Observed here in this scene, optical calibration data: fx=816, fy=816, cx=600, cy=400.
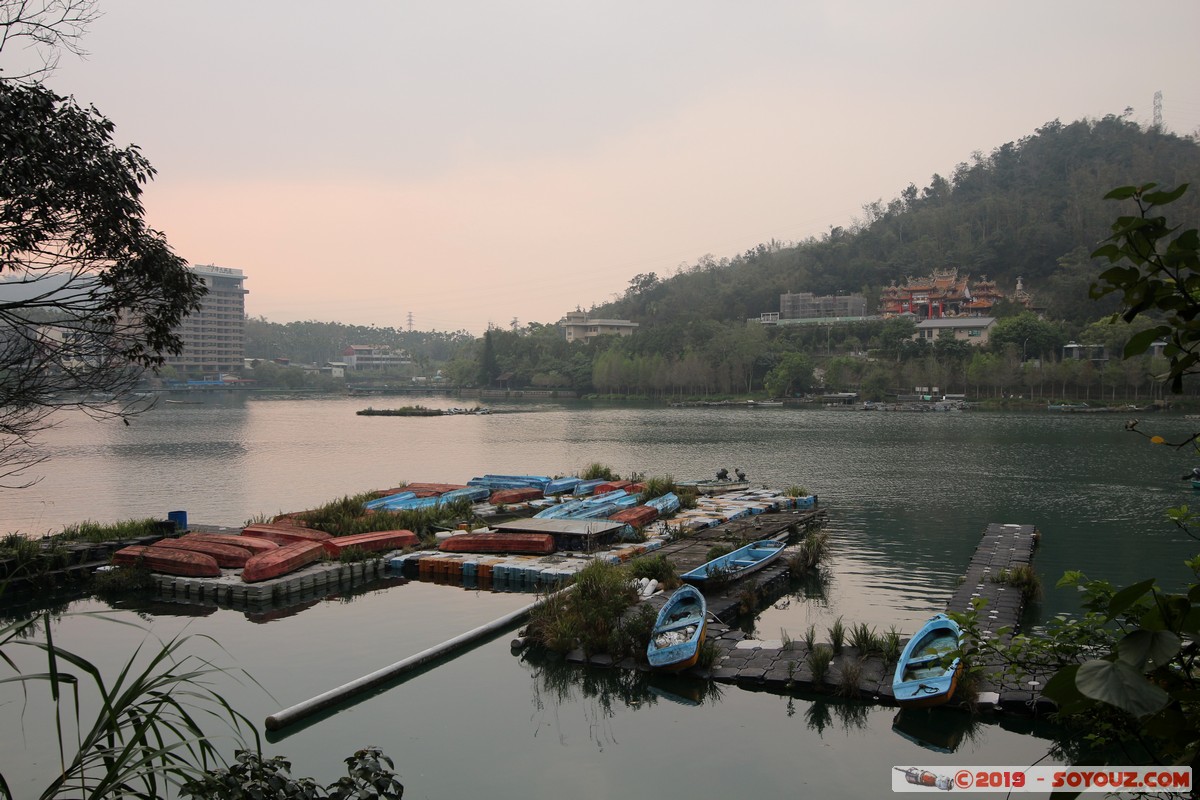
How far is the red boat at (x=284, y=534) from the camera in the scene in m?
20.3

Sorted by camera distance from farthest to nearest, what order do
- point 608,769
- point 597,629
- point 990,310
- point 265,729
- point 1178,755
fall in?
point 990,310, point 597,629, point 265,729, point 608,769, point 1178,755

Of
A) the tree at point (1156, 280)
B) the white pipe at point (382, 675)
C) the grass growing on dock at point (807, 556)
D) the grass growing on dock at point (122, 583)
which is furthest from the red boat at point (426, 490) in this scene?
the tree at point (1156, 280)

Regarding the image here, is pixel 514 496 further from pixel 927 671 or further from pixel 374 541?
pixel 927 671

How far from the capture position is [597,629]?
42.7ft

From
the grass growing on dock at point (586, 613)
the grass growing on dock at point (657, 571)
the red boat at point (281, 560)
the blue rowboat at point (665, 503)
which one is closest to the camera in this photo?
the grass growing on dock at point (586, 613)

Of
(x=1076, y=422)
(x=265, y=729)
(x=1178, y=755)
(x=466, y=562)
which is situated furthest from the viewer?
(x=1076, y=422)

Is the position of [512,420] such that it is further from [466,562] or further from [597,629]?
[597,629]

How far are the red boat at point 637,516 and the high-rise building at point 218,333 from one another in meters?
131

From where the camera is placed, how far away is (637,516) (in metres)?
22.7

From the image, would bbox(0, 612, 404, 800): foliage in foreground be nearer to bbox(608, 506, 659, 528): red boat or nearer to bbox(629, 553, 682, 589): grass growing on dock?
bbox(629, 553, 682, 589): grass growing on dock

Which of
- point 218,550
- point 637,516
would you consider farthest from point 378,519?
point 637,516

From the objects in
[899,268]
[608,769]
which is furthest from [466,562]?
[899,268]

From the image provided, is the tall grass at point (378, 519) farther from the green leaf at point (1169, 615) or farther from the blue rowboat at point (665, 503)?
the green leaf at point (1169, 615)

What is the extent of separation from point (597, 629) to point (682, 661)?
5.39 feet
